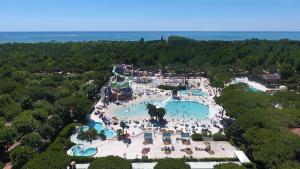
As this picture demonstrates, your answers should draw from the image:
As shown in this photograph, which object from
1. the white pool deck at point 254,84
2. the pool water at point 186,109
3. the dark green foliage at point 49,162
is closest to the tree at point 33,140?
the dark green foliage at point 49,162

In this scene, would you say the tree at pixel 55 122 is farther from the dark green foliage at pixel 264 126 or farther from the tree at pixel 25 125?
the dark green foliage at pixel 264 126

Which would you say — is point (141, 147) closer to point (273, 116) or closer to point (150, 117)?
point (150, 117)

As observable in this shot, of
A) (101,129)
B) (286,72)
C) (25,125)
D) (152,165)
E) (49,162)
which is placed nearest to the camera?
(49,162)

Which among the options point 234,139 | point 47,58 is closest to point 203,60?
point 47,58

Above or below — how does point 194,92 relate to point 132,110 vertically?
above

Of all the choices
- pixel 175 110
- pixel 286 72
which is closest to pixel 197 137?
pixel 175 110

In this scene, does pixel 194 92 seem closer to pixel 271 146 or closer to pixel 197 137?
pixel 197 137

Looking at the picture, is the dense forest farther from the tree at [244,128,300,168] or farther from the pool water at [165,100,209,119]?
the pool water at [165,100,209,119]
